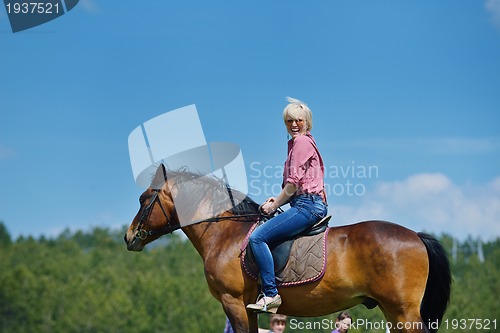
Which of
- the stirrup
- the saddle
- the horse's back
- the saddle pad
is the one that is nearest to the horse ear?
the saddle

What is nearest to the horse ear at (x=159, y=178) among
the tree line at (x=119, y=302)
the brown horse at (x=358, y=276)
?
the brown horse at (x=358, y=276)

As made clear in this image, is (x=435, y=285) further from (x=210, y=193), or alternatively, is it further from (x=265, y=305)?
(x=210, y=193)

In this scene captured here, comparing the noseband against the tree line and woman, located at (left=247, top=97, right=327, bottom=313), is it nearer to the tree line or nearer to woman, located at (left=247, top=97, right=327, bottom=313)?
woman, located at (left=247, top=97, right=327, bottom=313)

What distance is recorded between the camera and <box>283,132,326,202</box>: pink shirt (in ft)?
25.4

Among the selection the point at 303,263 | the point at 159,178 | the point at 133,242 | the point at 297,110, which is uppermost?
the point at 297,110

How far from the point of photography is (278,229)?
25.4ft

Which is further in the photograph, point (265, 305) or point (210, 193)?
point (210, 193)

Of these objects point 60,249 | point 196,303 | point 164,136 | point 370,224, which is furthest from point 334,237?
point 60,249

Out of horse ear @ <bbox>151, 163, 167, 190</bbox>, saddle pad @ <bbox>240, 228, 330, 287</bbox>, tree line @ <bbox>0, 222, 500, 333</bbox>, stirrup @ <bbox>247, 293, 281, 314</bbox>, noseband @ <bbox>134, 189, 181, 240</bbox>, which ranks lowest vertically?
tree line @ <bbox>0, 222, 500, 333</bbox>

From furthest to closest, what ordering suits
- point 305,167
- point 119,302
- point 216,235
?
1. point 119,302
2. point 216,235
3. point 305,167

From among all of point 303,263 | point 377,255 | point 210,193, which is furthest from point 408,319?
point 210,193

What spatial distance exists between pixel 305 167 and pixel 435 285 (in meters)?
1.93

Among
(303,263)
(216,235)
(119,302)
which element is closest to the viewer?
(303,263)

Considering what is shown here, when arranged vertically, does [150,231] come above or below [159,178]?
below
